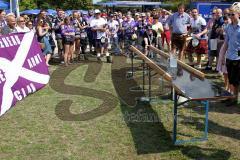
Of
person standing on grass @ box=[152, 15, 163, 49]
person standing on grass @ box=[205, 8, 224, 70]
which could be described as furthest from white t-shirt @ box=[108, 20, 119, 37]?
person standing on grass @ box=[205, 8, 224, 70]

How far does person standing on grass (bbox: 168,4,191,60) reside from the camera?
1067cm

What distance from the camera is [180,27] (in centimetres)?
1068

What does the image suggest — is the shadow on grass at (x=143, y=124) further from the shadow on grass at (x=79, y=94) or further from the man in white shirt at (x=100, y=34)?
the man in white shirt at (x=100, y=34)

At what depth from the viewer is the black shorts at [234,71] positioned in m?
6.98

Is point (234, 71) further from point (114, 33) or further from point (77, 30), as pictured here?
point (114, 33)

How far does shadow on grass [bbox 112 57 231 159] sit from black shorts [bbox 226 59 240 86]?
4.97 ft

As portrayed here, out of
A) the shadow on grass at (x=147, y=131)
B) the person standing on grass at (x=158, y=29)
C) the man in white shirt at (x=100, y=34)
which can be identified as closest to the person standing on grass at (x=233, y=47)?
the shadow on grass at (x=147, y=131)

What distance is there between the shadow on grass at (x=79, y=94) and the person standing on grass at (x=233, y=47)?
85.9 inches

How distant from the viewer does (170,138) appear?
18.5 feet

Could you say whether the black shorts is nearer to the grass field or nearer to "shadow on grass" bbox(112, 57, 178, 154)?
the grass field

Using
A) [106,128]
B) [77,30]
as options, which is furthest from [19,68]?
[77,30]

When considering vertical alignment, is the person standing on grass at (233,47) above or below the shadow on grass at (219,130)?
above

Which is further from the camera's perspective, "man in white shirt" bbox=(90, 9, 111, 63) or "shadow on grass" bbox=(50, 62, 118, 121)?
"man in white shirt" bbox=(90, 9, 111, 63)

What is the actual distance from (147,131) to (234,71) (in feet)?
6.94
